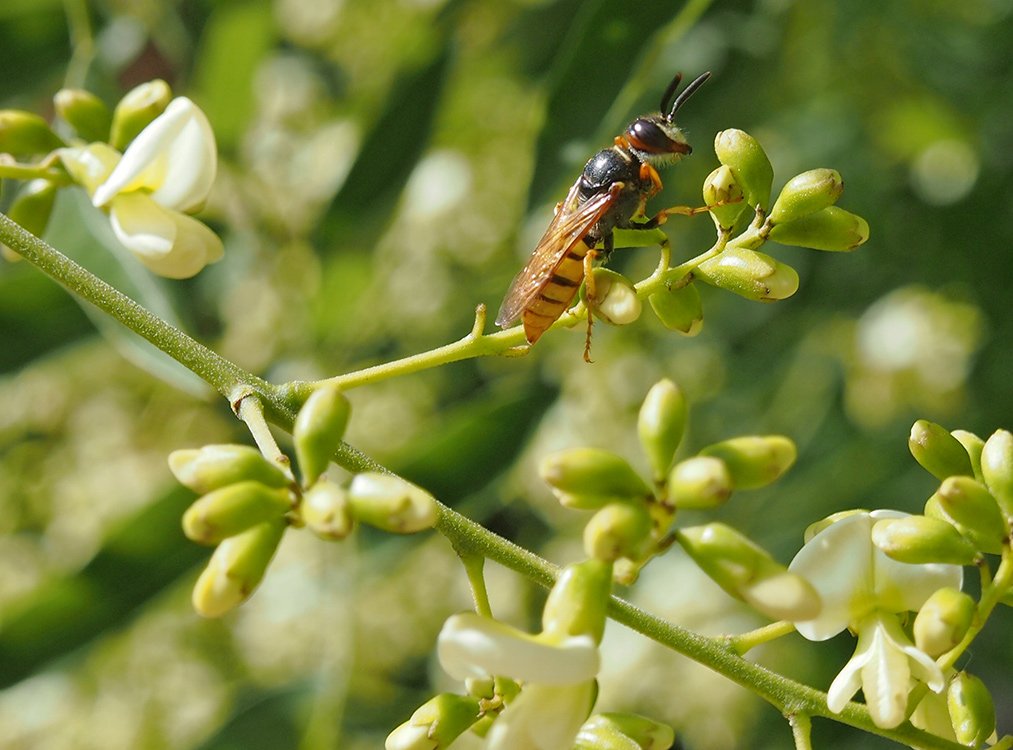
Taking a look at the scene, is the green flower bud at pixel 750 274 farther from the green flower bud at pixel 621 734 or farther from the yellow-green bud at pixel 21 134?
the yellow-green bud at pixel 21 134

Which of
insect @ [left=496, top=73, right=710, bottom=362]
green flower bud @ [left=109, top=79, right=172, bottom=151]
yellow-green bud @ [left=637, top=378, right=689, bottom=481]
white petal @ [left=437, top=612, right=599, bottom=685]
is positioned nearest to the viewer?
white petal @ [left=437, top=612, right=599, bottom=685]

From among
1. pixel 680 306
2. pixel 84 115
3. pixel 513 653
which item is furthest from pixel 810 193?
pixel 84 115

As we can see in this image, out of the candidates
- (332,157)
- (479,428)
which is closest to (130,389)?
(332,157)

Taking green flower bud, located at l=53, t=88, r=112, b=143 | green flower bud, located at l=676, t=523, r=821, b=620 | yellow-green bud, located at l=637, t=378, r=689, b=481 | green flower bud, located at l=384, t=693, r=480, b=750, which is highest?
green flower bud, located at l=53, t=88, r=112, b=143

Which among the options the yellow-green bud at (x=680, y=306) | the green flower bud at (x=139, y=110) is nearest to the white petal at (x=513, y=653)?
the yellow-green bud at (x=680, y=306)

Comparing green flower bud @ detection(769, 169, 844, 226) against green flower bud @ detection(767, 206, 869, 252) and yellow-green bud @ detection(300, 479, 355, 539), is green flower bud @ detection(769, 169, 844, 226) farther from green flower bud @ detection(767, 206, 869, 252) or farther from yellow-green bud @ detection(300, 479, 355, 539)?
yellow-green bud @ detection(300, 479, 355, 539)

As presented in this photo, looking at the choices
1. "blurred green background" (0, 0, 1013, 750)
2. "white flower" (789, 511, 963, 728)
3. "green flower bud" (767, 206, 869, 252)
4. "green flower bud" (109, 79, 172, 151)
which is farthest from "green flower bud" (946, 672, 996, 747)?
"green flower bud" (109, 79, 172, 151)
